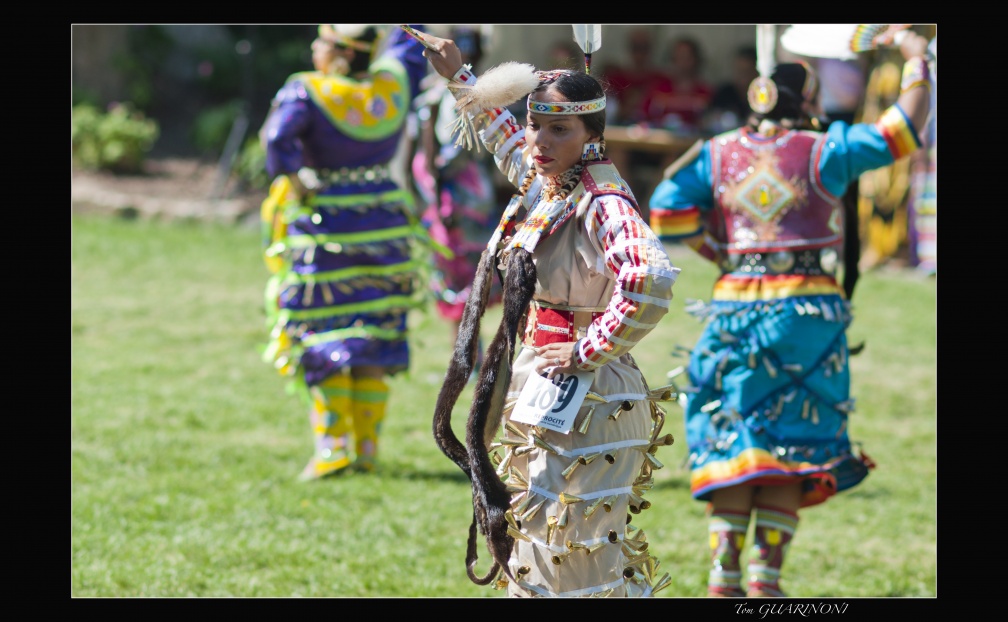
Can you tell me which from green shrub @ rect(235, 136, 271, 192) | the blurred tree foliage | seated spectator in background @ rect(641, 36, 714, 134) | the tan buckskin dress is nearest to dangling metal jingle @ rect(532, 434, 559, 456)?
the tan buckskin dress

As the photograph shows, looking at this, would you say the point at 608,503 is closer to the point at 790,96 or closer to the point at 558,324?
the point at 558,324

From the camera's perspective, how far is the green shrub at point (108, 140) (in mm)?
14258

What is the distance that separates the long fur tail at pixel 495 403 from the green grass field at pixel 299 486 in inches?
56.9

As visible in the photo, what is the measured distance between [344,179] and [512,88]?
280cm

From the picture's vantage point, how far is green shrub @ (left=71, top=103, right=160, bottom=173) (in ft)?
46.8

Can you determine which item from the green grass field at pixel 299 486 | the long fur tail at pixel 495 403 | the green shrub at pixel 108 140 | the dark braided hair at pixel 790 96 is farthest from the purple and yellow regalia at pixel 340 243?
Answer: the green shrub at pixel 108 140

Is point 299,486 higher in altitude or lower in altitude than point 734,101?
lower

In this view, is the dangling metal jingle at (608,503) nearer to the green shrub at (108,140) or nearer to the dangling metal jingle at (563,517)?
the dangling metal jingle at (563,517)

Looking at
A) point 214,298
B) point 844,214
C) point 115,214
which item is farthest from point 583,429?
point 115,214

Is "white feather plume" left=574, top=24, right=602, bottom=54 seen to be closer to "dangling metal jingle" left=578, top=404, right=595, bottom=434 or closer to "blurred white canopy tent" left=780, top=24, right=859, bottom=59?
"dangling metal jingle" left=578, top=404, right=595, bottom=434

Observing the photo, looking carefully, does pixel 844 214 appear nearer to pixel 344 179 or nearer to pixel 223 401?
pixel 344 179

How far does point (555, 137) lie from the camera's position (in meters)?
3.34

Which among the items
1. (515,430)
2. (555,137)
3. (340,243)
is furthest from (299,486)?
(555,137)

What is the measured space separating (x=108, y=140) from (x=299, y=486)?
9.53 meters
